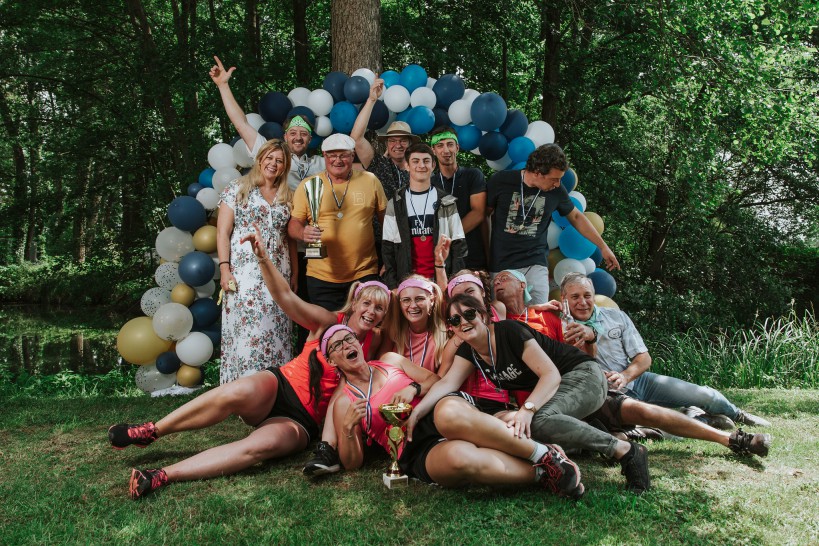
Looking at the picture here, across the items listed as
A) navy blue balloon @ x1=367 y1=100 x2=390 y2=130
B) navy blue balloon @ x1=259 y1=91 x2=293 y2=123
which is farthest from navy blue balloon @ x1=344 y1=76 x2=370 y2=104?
navy blue balloon @ x1=259 y1=91 x2=293 y2=123

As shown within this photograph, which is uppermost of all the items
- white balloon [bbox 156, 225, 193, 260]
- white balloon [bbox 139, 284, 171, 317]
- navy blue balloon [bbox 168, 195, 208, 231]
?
navy blue balloon [bbox 168, 195, 208, 231]

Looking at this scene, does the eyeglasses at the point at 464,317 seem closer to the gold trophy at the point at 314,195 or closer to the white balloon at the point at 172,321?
the gold trophy at the point at 314,195

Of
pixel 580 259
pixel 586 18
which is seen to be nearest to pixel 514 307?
pixel 580 259

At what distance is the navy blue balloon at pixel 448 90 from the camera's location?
5797mm

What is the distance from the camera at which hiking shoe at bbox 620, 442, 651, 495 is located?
3.12 metres

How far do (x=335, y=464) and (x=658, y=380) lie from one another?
88.8 inches

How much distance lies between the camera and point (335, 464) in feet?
11.6

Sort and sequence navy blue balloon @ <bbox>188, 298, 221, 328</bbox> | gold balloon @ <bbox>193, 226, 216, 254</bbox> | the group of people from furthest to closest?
1. navy blue balloon @ <bbox>188, 298, 221, 328</bbox>
2. gold balloon @ <bbox>193, 226, 216, 254</bbox>
3. the group of people

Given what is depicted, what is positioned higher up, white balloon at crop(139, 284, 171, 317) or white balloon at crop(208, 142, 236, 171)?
white balloon at crop(208, 142, 236, 171)

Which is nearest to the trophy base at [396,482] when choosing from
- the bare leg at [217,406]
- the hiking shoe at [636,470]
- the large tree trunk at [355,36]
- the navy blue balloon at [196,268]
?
the bare leg at [217,406]

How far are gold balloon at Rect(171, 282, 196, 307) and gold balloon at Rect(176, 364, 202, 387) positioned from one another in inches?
22.7

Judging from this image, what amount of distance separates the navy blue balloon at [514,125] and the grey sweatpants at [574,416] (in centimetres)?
290

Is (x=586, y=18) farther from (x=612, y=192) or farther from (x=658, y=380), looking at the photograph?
(x=658, y=380)

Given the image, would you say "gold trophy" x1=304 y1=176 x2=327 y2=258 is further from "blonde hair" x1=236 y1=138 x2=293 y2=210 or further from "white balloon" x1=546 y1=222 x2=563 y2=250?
"white balloon" x1=546 y1=222 x2=563 y2=250
